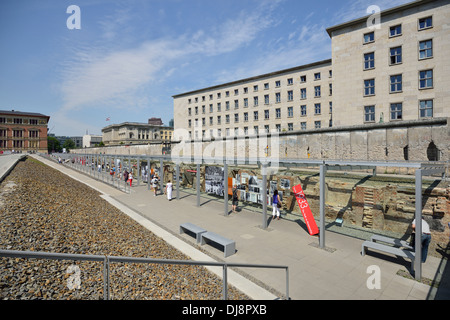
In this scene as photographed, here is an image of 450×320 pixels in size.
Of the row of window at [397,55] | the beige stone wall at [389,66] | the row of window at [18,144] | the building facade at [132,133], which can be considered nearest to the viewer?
the beige stone wall at [389,66]

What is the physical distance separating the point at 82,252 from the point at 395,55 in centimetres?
2927

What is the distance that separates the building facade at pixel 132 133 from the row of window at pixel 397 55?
284ft

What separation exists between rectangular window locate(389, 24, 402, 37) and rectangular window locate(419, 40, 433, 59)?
7.15ft

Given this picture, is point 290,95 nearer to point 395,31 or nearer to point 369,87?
point 369,87

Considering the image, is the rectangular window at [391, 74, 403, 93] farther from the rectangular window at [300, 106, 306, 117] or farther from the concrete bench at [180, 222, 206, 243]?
the concrete bench at [180, 222, 206, 243]

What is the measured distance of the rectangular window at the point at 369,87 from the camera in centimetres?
2481

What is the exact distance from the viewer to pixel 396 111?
2381 centimetres

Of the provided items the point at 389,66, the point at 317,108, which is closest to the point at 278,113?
the point at 317,108

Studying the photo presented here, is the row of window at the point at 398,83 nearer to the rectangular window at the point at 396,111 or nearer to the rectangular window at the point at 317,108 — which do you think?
the rectangular window at the point at 396,111

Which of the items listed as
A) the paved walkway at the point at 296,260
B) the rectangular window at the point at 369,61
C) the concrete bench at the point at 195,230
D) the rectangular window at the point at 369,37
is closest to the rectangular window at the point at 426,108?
the rectangular window at the point at 369,61

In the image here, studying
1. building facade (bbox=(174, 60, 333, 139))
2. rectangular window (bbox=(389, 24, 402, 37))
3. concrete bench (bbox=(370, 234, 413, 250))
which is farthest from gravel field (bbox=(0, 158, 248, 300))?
building facade (bbox=(174, 60, 333, 139))

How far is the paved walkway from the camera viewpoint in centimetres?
578

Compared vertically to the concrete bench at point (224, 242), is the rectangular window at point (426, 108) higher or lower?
higher
